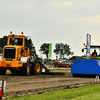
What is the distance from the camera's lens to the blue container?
738 inches

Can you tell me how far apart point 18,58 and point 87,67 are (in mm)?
5485

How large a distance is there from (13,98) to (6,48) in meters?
11.9

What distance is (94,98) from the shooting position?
885cm

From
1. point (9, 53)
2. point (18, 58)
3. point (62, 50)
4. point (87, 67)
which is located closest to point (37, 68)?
point (18, 58)

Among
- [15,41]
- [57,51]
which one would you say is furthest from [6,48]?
[57,51]

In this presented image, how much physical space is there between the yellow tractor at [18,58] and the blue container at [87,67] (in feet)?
12.3

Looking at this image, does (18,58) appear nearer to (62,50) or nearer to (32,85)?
(32,85)

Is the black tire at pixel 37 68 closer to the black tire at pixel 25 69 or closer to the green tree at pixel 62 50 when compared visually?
the black tire at pixel 25 69

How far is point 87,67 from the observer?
19094 mm

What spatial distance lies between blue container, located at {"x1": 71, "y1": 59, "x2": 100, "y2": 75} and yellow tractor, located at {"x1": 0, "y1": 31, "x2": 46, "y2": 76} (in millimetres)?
3764

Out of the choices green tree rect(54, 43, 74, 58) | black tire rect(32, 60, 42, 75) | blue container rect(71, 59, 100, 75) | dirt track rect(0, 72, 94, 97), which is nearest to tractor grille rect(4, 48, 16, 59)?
black tire rect(32, 60, 42, 75)

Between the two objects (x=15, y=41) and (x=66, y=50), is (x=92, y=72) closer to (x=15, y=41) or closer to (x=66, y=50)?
(x=15, y=41)

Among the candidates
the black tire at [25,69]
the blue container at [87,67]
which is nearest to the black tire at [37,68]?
the black tire at [25,69]

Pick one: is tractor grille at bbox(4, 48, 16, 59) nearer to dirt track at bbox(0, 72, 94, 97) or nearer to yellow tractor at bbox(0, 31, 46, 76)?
yellow tractor at bbox(0, 31, 46, 76)
